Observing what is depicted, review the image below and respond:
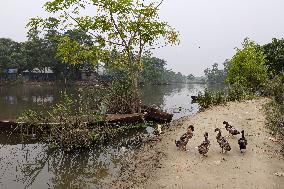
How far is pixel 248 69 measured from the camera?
33531 mm

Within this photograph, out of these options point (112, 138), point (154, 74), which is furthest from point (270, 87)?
point (154, 74)

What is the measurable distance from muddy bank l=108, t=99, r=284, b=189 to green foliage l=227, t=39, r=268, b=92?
17012 mm

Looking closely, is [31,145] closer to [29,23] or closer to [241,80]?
[29,23]

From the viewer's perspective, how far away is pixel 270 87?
96.5 ft

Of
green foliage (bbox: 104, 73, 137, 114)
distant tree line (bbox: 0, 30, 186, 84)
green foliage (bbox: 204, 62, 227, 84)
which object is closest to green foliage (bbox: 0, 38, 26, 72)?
distant tree line (bbox: 0, 30, 186, 84)

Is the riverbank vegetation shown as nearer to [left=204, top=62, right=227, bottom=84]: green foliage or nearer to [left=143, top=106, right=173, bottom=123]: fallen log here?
[left=143, top=106, right=173, bottom=123]: fallen log

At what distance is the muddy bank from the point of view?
10812mm

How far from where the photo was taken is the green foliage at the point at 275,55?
129 feet

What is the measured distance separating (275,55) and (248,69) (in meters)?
7.98

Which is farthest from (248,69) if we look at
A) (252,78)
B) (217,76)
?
(217,76)

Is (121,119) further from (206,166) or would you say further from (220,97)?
(220,97)

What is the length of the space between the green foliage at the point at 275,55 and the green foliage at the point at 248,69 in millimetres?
5344

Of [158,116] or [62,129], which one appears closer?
[62,129]

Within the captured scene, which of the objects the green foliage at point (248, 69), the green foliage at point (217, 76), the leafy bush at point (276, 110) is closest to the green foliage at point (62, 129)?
the leafy bush at point (276, 110)
